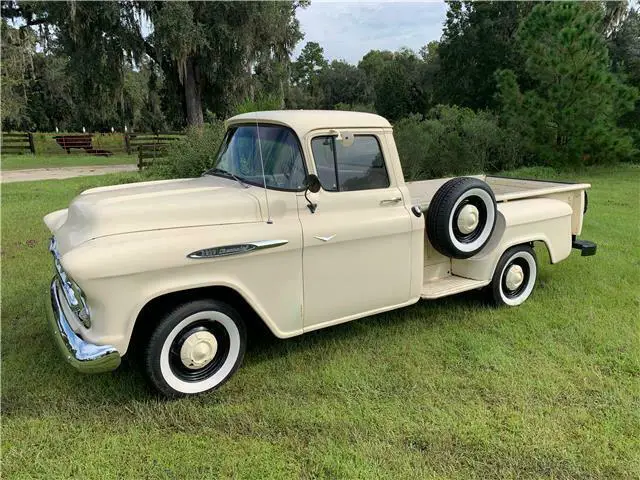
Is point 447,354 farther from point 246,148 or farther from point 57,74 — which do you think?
point 57,74

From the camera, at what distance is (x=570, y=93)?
49.1 feet

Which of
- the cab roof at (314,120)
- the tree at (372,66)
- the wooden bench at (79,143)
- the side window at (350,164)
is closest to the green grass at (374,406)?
the side window at (350,164)

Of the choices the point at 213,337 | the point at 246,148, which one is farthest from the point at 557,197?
the point at 213,337

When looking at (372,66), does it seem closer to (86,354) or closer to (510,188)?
(510,188)

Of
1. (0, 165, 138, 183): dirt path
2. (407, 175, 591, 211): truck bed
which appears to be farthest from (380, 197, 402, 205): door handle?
(0, 165, 138, 183): dirt path

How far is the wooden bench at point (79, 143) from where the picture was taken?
89.4 feet

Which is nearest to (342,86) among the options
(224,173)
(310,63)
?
(310,63)

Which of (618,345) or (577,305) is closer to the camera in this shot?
(618,345)

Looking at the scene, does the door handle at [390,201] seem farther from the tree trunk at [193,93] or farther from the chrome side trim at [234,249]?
the tree trunk at [193,93]

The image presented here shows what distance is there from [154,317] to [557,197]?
14.3ft

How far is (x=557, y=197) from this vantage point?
17.8 ft

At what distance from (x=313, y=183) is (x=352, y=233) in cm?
51

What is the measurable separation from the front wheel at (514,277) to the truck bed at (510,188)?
0.56 m

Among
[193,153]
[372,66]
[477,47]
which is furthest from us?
[372,66]
